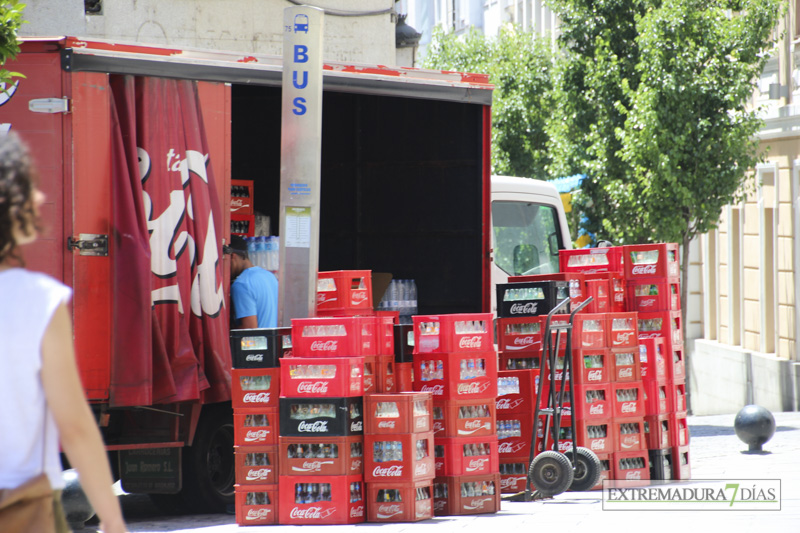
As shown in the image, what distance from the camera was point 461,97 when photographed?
31.7 feet

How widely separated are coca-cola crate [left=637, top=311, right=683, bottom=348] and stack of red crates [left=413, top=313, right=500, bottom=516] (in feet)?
6.79

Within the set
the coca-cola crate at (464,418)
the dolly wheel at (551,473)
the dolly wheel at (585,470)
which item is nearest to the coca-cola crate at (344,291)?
the coca-cola crate at (464,418)

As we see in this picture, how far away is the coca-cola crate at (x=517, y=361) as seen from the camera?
898 centimetres

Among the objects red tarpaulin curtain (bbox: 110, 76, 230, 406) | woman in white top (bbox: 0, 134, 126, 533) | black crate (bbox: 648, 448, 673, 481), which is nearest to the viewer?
woman in white top (bbox: 0, 134, 126, 533)

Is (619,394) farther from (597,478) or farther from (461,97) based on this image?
(461,97)

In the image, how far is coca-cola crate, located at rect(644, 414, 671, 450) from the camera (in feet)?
30.5

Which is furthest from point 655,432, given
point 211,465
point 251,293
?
point 211,465

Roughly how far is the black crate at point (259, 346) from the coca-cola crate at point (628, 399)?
268cm

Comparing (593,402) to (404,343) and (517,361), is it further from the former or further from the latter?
(404,343)

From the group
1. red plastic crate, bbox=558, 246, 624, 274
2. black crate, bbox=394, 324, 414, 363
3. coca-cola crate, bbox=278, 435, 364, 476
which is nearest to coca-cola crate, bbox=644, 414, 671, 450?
red plastic crate, bbox=558, 246, 624, 274

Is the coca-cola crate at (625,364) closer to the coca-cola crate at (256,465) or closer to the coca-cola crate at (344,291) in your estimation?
the coca-cola crate at (344,291)

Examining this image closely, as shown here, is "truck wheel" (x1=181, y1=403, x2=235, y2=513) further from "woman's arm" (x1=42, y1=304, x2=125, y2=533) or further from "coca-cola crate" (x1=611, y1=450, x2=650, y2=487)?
"woman's arm" (x1=42, y1=304, x2=125, y2=533)

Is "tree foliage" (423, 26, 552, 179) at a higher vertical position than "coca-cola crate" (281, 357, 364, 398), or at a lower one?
higher

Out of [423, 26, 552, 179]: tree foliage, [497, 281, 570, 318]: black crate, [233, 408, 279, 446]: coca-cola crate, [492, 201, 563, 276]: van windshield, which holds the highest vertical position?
[423, 26, 552, 179]: tree foliage
